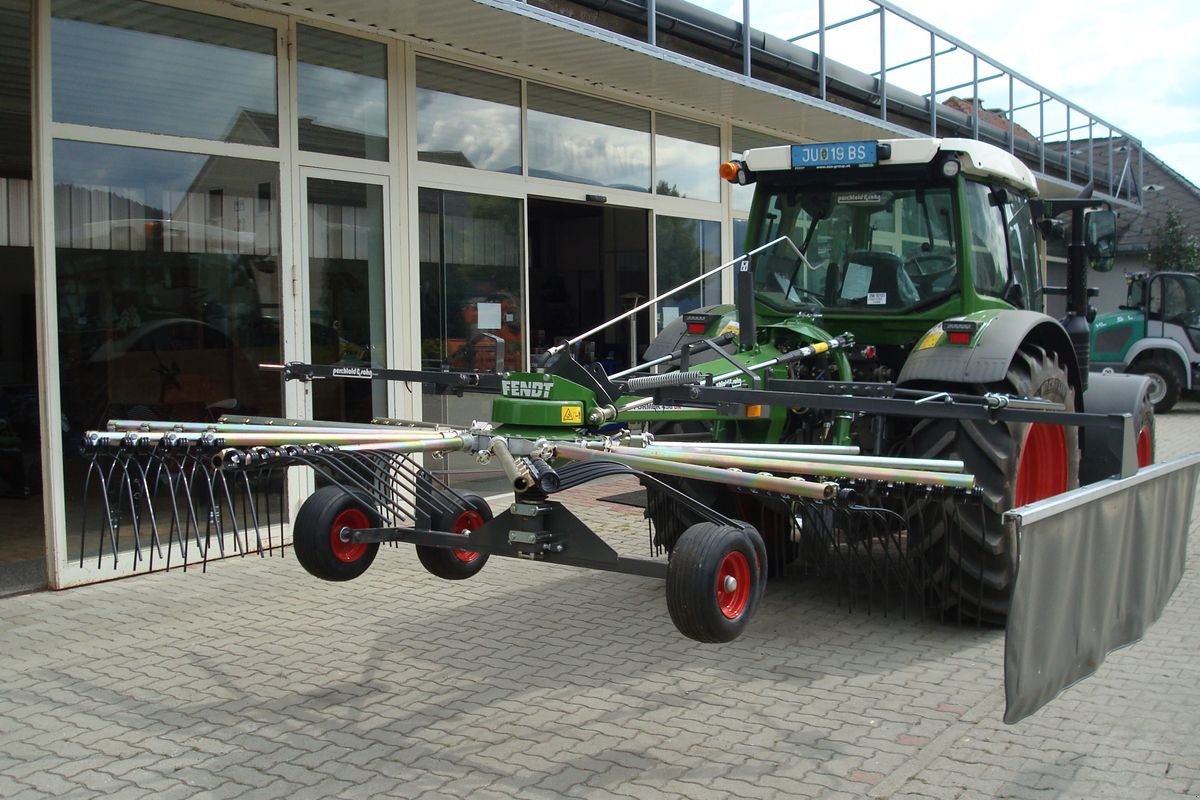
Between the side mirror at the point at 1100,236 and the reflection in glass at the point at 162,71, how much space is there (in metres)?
5.25

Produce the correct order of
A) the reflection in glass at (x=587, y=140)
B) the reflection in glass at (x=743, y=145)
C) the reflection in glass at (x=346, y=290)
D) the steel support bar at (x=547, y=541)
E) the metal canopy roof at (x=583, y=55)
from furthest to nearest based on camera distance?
1. the reflection in glass at (x=743, y=145)
2. the reflection in glass at (x=587, y=140)
3. the reflection in glass at (x=346, y=290)
4. the metal canopy roof at (x=583, y=55)
5. the steel support bar at (x=547, y=541)

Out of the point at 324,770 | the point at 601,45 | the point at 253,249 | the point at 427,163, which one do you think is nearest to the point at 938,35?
the point at 601,45

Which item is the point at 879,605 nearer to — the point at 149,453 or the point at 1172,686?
the point at 1172,686

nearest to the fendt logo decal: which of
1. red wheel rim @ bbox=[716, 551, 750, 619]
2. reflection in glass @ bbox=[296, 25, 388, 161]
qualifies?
red wheel rim @ bbox=[716, 551, 750, 619]

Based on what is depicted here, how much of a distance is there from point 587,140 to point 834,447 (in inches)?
252

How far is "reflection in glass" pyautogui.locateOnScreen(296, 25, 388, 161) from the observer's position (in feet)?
24.7

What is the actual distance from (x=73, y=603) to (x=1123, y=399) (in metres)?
6.33

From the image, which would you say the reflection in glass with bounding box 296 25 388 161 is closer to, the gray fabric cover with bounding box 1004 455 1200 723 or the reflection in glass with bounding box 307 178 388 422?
the reflection in glass with bounding box 307 178 388 422

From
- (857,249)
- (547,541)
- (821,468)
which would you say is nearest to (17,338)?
(857,249)

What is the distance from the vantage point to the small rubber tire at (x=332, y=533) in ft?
13.6

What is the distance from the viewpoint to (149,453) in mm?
3742

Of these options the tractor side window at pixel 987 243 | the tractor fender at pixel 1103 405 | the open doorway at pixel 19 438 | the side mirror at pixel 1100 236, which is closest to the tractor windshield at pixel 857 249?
the tractor side window at pixel 987 243

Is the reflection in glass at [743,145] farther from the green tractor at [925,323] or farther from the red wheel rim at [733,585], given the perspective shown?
the red wheel rim at [733,585]

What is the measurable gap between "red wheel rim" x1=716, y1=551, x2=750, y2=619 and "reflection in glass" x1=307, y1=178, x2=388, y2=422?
4785 mm
